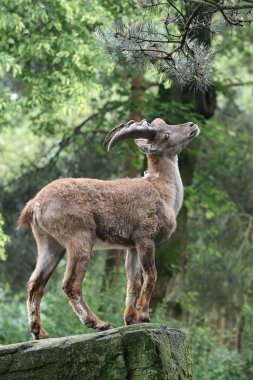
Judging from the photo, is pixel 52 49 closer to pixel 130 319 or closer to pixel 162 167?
pixel 162 167

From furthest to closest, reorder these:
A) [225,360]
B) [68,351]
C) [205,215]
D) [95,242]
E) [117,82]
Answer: [205,215] < [117,82] < [225,360] < [95,242] < [68,351]

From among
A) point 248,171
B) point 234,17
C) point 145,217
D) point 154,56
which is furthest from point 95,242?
point 248,171

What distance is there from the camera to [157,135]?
9.02m

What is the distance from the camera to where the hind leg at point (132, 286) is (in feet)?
27.5

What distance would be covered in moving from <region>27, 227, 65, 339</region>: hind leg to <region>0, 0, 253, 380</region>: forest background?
5291mm

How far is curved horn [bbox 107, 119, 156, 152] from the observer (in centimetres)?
868

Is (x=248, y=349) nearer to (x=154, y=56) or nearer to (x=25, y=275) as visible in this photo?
(x=25, y=275)

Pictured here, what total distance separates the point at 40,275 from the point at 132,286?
0.91 metres

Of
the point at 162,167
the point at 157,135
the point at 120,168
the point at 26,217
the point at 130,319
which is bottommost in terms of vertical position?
the point at 130,319

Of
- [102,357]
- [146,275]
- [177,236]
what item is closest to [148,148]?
[146,275]

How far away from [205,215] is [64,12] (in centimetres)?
662

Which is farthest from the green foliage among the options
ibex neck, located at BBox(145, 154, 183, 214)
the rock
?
the rock

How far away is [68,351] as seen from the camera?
7734mm

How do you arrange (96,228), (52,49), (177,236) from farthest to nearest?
(177,236) < (52,49) < (96,228)
